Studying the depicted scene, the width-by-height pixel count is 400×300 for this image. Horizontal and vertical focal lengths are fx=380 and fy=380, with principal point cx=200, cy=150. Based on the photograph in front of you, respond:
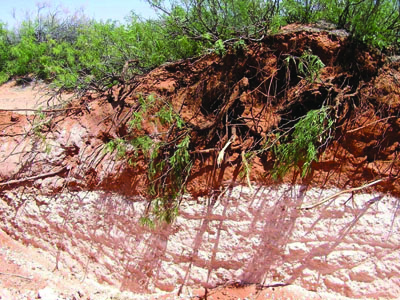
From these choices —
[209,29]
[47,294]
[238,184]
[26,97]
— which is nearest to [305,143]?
[238,184]

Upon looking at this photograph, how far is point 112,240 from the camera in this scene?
385 cm

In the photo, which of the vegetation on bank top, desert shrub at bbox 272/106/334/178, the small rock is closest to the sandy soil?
the vegetation on bank top

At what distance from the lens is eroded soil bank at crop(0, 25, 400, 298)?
10.7 ft

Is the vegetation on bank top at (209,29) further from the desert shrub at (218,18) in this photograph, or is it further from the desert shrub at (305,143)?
the desert shrub at (305,143)

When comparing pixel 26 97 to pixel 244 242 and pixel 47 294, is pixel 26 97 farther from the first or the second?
pixel 244 242

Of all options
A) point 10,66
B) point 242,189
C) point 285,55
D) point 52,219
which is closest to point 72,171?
point 52,219

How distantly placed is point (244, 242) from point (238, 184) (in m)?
0.53

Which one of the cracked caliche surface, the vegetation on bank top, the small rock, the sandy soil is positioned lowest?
the small rock

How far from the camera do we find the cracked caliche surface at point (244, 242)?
10.5 ft

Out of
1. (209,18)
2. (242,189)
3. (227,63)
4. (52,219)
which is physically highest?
(209,18)

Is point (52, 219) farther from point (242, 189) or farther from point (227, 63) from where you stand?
point (227, 63)

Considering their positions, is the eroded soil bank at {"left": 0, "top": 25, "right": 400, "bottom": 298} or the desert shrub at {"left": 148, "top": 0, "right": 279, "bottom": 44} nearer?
the eroded soil bank at {"left": 0, "top": 25, "right": 400, "bottom": 298}

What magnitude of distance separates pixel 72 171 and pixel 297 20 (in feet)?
9.74

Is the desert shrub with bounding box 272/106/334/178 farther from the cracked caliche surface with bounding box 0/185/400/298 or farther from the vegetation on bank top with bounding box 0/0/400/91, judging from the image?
the vegetation on bank top with bounding box 0/0/400/91
